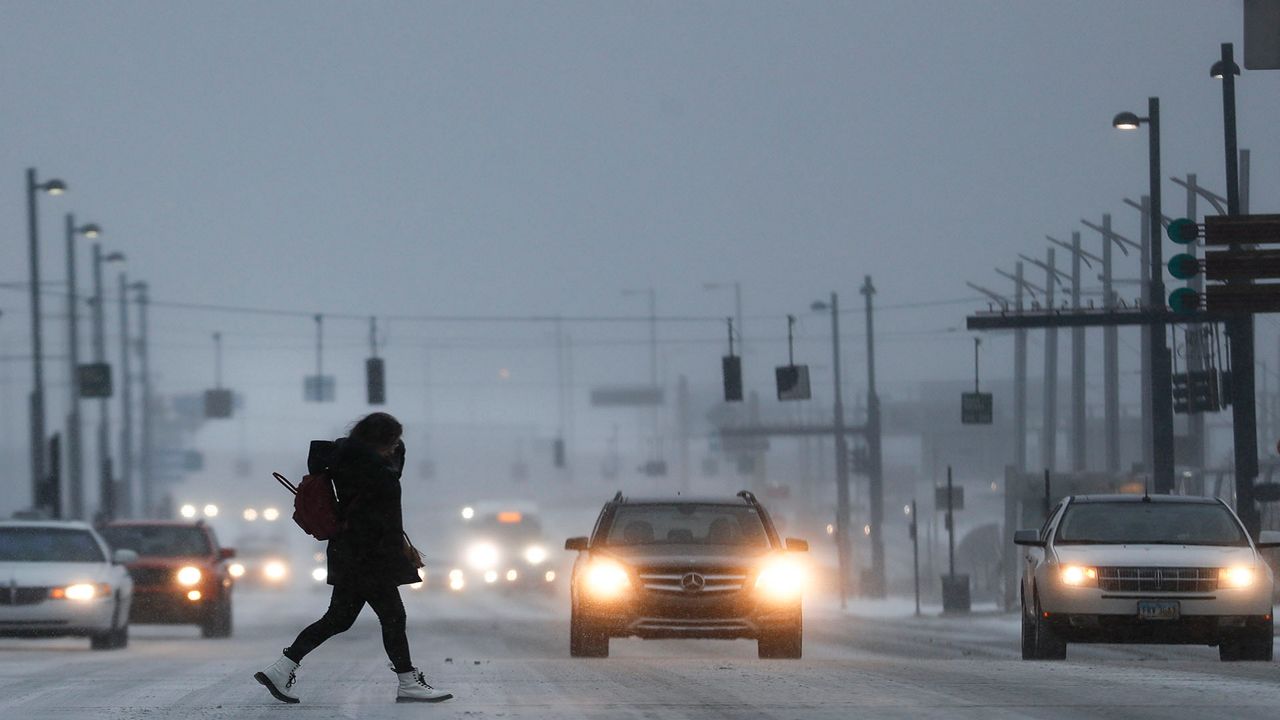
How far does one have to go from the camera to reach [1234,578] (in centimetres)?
1916

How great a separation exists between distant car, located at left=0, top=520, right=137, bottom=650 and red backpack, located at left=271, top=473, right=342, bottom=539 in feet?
44.5

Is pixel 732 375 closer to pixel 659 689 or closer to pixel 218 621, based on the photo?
pixel 218 621

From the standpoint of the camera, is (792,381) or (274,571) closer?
(792,381)

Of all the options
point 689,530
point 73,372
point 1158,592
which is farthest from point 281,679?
point 73,372

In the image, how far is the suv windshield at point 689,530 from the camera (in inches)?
805

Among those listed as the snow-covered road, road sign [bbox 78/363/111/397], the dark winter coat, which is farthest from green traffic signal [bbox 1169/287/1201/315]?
road sign [bbox 78/363/111/397]

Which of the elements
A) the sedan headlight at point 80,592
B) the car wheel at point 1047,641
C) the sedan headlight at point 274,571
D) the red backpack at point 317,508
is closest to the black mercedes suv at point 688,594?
the car wheel at point 1047,641

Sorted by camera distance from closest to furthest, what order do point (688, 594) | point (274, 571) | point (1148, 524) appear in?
point (688, 594) → point (1148, 524) → point (274, 571)

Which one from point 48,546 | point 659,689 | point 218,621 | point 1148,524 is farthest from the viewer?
point 218,621

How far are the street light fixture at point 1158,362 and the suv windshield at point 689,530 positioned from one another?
699 inches

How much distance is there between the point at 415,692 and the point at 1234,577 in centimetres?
909

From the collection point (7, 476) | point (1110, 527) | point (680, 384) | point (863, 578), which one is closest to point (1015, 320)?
point (1110, 527)

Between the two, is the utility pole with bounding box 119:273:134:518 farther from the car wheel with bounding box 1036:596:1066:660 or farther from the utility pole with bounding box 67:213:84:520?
the car wheel with bounding box 1036:596:1066:660

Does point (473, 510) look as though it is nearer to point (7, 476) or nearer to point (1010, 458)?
point (1010, 458)
